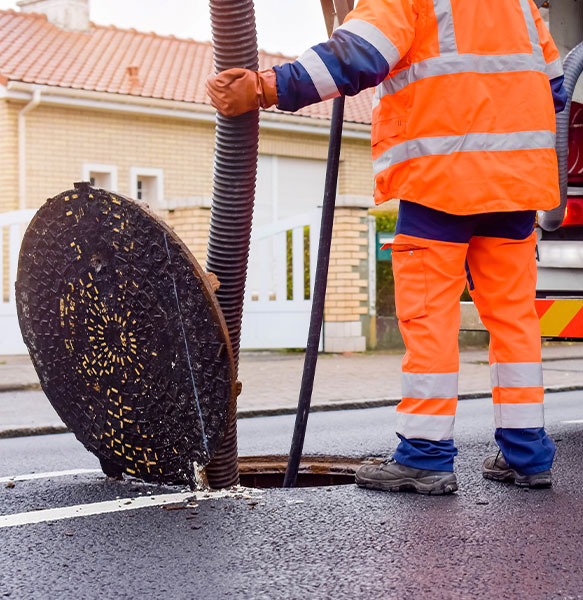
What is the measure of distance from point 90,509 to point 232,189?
1.13 m

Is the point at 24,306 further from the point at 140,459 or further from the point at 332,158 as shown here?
the point at 332,158

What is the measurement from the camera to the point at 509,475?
3895mm

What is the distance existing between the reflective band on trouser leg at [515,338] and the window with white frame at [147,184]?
1501cm

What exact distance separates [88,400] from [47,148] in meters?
14.6

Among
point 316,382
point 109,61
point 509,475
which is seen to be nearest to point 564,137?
point 509,475

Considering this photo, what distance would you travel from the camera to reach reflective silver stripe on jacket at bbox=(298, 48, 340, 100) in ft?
10.9

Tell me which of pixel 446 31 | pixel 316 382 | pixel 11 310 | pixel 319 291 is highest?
pixel 446 31

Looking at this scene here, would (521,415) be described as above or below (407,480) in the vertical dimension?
above

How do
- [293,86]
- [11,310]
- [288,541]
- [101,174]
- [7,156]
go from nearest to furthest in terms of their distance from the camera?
1. [288,541]
2. [293,86]
3. [11,310]
4. [7,156]
5. [101,174]

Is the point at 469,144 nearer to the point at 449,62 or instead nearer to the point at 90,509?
the point at 449,62

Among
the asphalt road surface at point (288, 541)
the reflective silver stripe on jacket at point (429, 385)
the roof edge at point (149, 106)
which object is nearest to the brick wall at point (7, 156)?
the roof edge at point (149, 106)

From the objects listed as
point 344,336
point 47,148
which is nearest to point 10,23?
point 47,148

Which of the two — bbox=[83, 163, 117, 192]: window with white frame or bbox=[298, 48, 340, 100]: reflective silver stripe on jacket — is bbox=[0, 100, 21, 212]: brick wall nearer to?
bbox=[83, 163, 117, 192]: window with white frame

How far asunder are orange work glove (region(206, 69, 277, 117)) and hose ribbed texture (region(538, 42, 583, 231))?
1.55 m
